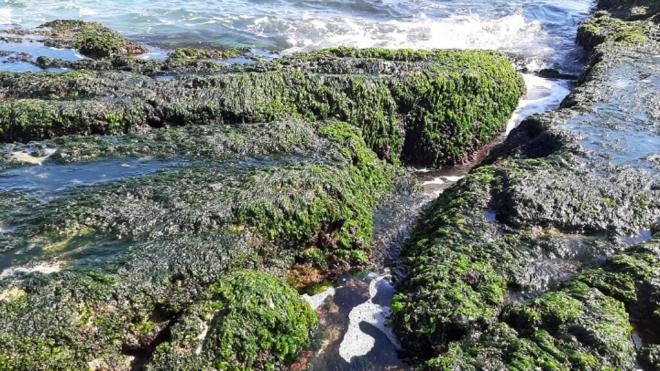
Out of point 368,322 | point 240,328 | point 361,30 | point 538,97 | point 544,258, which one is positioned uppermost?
point 361,30

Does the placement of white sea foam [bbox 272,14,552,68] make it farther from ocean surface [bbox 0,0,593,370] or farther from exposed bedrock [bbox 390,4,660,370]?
exposed bedrock [bbox 390,4,660,370]

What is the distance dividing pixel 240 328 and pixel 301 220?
5.29ft

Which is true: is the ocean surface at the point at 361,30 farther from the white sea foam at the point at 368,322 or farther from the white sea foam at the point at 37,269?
the white sea foam at the point at 37,269

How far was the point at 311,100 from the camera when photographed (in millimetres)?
8359

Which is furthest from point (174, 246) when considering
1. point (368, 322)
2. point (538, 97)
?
point (538, 97)

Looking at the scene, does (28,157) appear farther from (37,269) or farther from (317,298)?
(317,298)

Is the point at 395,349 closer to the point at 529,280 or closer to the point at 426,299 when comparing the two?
the point at 426,299

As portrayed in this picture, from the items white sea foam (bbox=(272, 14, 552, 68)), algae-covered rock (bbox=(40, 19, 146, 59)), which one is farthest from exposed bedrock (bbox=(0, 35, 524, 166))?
white sea foam (bbox=(272, 14, 552, 68))

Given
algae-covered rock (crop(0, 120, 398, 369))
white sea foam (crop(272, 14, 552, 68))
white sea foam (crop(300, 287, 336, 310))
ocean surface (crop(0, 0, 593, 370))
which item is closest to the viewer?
algae-covered rock (crop(0, 120, 398, 369))

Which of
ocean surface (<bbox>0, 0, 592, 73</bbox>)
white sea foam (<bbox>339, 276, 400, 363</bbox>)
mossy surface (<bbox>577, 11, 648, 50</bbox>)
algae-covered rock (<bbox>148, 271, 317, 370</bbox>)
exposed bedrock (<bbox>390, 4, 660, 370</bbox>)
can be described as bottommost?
white sea foam (<bbox>339, 276, 400, 363</bbox>)

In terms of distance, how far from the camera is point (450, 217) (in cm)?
615

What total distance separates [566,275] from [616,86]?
6.39 m

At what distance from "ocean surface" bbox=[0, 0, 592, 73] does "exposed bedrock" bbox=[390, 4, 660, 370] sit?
28.6 ft

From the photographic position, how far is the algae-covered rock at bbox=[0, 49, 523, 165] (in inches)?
283
